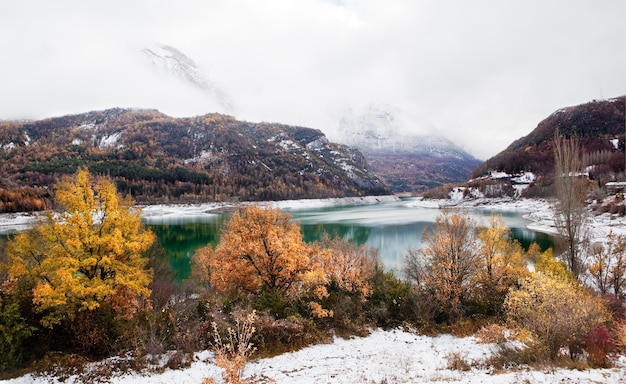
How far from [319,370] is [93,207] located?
11954 mm

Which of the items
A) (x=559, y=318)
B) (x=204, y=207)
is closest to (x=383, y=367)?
(x=559, y=318)

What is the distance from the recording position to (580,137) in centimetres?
16112

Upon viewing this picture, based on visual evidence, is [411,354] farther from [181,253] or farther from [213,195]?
[213,195]

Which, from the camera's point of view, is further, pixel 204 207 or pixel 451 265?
pixel 204 207

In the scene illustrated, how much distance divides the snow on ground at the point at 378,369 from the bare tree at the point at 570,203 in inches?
535

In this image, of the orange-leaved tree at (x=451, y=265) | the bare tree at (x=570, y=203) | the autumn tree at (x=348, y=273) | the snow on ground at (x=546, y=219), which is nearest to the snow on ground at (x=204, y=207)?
the snow on ground at (x=546, y=219)

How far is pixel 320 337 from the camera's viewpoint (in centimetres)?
1731

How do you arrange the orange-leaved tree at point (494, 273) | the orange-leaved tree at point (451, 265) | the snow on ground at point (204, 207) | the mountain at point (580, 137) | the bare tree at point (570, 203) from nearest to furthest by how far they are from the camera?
the orange-leaved tree at point (451, 265) → the orange-leaved tree at point (494, 273) → the bare tree at point (570, 203) → the snow on ground at point (204, 207) → the mountain at point (580, 137)

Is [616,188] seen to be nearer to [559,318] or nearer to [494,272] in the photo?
[494,272]

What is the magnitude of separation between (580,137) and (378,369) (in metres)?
193

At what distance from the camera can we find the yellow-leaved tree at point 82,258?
14094 millimetres

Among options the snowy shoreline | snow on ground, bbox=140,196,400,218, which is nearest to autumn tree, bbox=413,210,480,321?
the snowy shoreline

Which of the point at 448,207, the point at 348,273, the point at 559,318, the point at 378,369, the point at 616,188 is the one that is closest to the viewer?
the point at 559,318

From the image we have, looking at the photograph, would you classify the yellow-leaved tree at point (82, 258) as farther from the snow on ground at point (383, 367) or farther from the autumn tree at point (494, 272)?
the autumn tree at point (494, 272)
